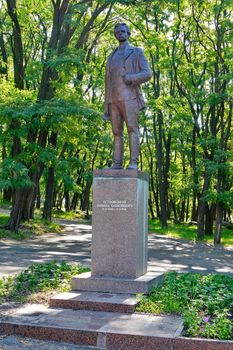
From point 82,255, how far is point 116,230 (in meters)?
6.97

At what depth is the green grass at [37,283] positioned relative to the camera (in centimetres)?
806

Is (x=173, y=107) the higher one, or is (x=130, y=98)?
(x=173, y=107)

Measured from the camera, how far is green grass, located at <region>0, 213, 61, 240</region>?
1958 cm

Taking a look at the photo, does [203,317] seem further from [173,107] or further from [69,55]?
[173,107]

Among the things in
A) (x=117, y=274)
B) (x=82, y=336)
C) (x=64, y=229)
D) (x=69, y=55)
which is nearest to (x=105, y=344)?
(x=82, y=336)

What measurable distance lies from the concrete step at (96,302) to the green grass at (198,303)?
0.60ft

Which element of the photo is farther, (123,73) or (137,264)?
(123,73)

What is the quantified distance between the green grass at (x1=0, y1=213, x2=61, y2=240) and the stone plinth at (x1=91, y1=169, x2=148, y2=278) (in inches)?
444

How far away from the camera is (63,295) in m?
7.76

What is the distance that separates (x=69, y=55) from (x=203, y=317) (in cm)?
1235

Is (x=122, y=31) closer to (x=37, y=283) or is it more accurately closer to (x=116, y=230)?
(x=116, y=230)

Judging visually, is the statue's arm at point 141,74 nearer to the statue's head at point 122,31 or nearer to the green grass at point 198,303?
the statue's head at point 122,31

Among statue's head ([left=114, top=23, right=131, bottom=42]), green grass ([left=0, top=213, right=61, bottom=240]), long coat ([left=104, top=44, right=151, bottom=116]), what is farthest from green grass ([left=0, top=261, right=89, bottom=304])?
green grass ([left=0, top=213, right=61, bottom=240])

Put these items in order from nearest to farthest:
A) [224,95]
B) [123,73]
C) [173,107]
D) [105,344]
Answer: [105,344] → [123,73] → [224,95] → [173,107]
